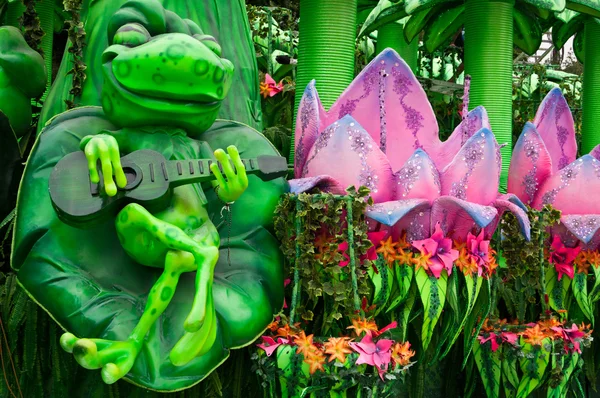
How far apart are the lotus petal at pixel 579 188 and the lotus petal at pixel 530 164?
0.29 feet

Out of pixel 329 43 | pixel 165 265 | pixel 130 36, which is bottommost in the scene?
pixel 165 265

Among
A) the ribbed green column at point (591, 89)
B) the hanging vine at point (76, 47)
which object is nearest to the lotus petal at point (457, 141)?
the hanging vine at point (76, 47)

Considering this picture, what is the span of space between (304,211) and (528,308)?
46.1 inches

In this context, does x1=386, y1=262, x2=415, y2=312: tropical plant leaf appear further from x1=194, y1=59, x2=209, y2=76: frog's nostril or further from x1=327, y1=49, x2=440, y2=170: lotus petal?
x1=194, y1=59, x2=209, y2=76: frog's nostril

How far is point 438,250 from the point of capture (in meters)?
2.61

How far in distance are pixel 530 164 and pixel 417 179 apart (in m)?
0.86

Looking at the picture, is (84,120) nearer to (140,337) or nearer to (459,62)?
(140,337)

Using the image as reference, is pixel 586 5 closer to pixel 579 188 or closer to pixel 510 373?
pixel 579 188

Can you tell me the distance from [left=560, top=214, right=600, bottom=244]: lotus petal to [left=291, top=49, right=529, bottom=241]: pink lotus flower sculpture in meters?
0.37

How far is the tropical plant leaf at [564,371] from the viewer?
2.92 meters

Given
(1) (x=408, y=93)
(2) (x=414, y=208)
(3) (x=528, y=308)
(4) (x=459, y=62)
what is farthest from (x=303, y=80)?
(4) (x=459, y=62)

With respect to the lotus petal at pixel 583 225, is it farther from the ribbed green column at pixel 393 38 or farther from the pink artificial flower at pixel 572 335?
the ribbed green column at pixel 393 38

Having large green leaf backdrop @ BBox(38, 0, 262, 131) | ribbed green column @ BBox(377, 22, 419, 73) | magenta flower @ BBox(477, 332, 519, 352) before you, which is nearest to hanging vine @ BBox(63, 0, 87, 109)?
large green leaf backdrop @ BBox(38, 0, 262, 131)

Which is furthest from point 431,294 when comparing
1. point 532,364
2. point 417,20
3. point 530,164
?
point 417,20
